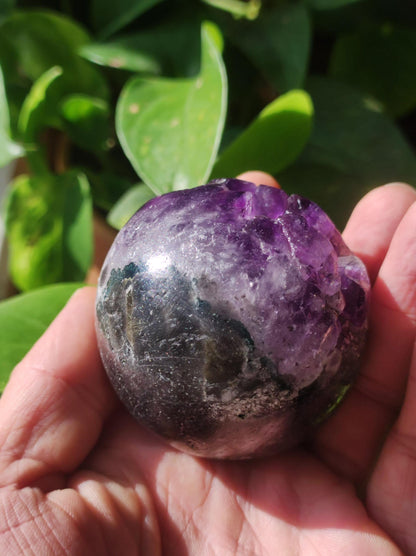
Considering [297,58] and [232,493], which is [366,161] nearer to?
[297,58]

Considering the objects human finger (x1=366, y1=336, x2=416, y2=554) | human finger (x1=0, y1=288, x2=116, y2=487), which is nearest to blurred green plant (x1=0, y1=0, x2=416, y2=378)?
human finger (x1=0, y1=288, x2=116, y2=487)

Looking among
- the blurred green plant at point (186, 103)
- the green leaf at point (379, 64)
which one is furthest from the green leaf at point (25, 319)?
the green leaf at point (379, 64)

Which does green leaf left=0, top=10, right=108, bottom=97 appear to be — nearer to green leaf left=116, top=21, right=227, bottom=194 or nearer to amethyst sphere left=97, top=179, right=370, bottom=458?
green leaf left=116, top=21, right=227, bottom=194

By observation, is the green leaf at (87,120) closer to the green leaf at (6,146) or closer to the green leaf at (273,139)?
the green leaf at (6,146)

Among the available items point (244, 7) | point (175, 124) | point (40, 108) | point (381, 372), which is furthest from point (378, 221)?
point (40, 108)

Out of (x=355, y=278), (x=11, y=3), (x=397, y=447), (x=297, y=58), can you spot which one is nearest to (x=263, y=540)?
(x=397, y=447)

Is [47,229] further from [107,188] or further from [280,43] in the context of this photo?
[280,43]
